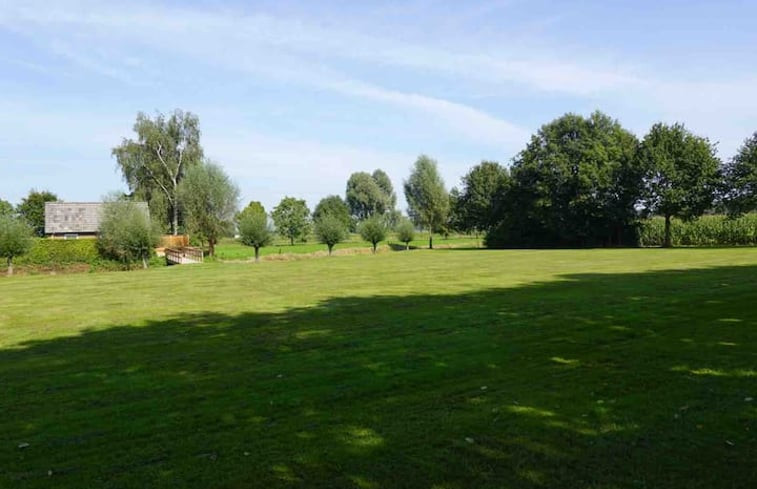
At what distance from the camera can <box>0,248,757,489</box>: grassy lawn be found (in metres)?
4.66

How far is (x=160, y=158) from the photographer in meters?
61.0

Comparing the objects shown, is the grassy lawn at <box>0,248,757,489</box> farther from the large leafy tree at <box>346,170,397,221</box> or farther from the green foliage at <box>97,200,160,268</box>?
the large leafy tree at <box>346,170,397,221</box>

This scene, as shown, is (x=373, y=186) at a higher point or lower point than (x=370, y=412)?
higher

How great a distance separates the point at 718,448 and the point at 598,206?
57.3m

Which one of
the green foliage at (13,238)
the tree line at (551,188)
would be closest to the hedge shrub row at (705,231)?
the tree line at (551,188)

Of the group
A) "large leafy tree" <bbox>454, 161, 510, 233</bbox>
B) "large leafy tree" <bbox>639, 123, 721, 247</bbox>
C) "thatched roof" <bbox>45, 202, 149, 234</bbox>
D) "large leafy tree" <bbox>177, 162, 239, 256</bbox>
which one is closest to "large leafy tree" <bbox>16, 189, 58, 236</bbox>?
"thatched roof" <bbox>45, 202, 149, 234</bbox>

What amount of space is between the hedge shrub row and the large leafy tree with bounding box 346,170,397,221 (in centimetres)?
8354

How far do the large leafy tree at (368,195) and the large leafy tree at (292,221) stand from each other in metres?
33.1

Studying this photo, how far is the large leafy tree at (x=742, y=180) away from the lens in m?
48.6

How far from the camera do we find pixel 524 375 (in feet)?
24.6

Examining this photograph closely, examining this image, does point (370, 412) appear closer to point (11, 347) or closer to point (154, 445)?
point (154, 445)

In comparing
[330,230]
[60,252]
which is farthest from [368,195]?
[60,252]

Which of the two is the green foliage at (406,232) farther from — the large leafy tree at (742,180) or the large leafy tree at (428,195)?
the large leafy tree at (742,180)

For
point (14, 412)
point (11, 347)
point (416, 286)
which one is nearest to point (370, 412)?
point (14, 412)
